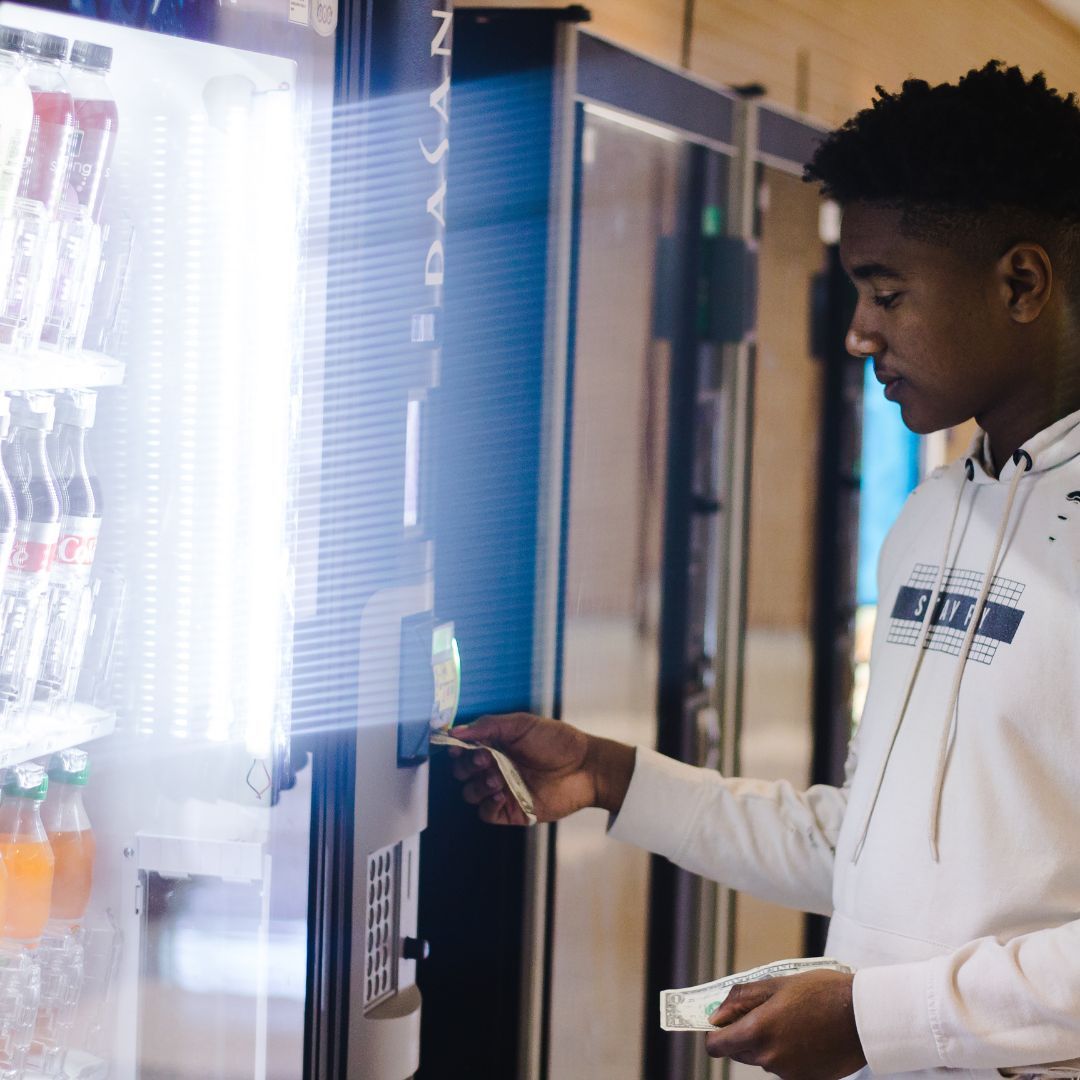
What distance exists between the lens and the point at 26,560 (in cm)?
161

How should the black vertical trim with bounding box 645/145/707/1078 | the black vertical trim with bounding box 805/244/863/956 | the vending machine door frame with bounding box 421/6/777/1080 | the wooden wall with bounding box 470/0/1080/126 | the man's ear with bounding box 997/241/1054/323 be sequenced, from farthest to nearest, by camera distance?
the black vertical trim with bounding box 805/244/863/956 → the wooden wall with bounding box 470/0/1080/126 → the black vertical trim with bounding box 645/145/707/1078 → the vending machine door frame with bounding box 421/6/777/1080 → the man's ear with bounding box 997/241/1054/323

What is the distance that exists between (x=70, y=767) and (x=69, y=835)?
0.09m

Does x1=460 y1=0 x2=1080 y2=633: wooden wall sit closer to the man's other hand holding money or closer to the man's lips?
the man's other hand holding money

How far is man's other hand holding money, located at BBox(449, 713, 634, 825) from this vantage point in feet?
6.23

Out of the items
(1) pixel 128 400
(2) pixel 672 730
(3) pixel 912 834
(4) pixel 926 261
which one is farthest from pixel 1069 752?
(2) pixel 672 730

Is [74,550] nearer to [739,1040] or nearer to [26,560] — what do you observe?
[26,560]

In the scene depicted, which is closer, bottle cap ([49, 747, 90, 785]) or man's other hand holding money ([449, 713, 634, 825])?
bottle cap ([49, 747, 90, 785])

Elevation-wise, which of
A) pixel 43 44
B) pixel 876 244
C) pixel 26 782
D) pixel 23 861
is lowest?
pixel 23 861

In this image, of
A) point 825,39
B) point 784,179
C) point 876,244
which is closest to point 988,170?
point 876,244

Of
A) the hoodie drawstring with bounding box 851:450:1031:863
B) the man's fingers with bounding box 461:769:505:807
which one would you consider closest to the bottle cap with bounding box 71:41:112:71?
the man's fingers with bounding box 461:769:505:807

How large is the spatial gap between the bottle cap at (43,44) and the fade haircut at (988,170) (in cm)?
90

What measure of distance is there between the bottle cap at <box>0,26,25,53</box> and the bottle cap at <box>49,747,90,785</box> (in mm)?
794

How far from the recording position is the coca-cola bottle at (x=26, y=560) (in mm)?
1605

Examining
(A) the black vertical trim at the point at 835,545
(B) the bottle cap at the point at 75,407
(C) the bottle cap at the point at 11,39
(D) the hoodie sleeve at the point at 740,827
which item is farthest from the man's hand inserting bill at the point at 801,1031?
(A) the black vertical trim at the point at 835,545
